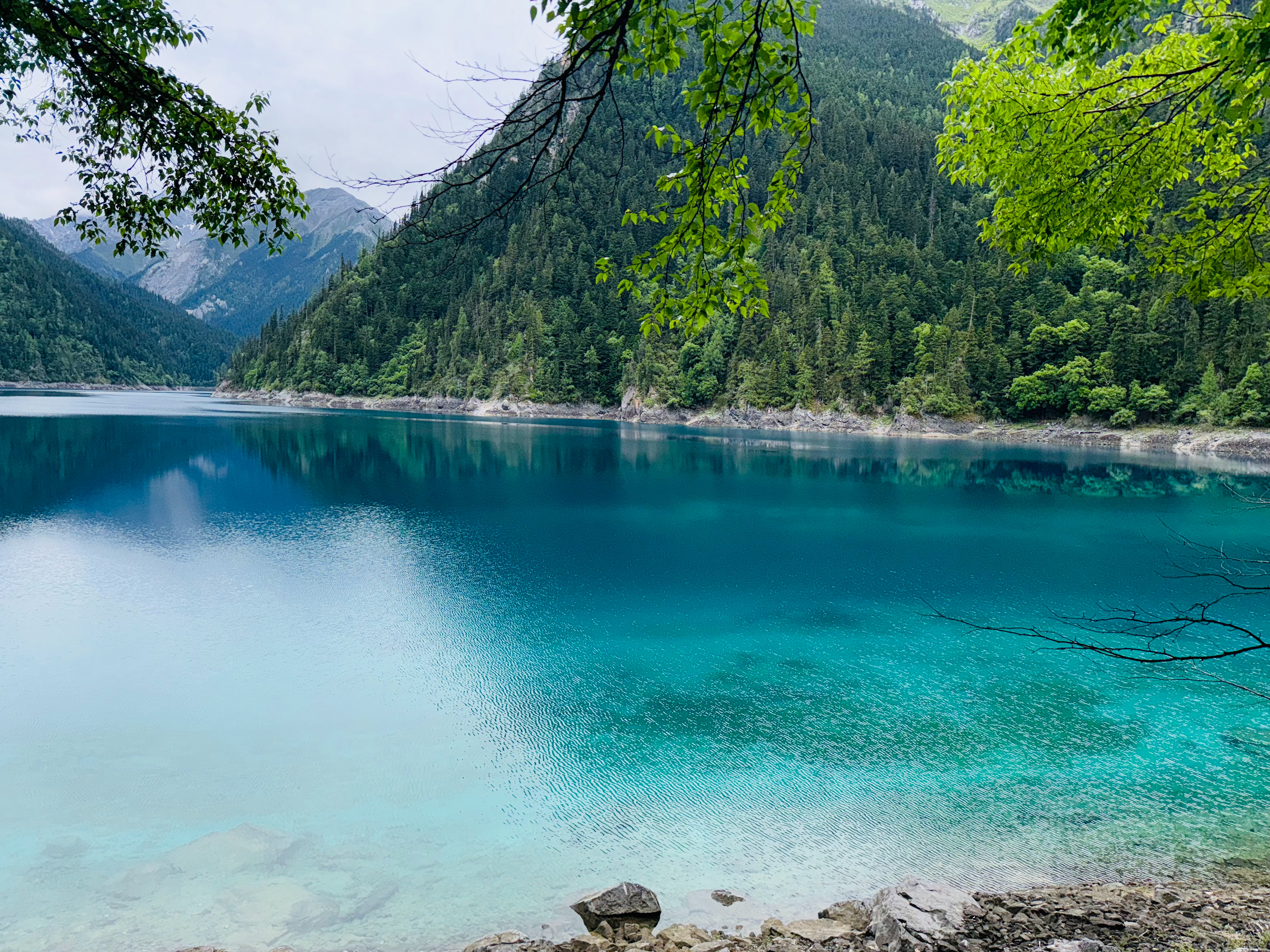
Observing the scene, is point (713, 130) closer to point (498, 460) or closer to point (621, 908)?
point (621, 908)

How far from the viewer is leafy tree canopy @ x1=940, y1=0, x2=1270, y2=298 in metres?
4.75

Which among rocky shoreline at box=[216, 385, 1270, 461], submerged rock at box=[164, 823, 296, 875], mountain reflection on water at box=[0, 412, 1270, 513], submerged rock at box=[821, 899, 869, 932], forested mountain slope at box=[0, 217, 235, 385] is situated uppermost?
forested mountain slope at box=[0, 217, 235, 385]

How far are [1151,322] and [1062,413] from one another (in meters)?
13.1

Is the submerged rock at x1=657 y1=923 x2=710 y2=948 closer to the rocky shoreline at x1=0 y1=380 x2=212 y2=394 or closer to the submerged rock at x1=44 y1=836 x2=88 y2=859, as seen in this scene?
the submerged rock at x1=44 y1=836 x2=88 y2=859

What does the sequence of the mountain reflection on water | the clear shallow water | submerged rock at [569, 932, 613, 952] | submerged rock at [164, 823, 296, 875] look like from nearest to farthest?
submerged rock at [569, 932, 613, 952] → the clear shallow water → submerged rock at [164, 823, 296, 875] → the mountain reflection on water

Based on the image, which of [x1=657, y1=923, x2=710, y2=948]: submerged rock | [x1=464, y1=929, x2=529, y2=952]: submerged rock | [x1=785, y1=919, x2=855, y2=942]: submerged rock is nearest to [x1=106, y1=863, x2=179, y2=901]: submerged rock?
[x1=464, y1=929, x2=529, y2=952]: submerged rock

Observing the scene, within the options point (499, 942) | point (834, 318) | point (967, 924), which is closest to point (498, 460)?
point (499, 942)

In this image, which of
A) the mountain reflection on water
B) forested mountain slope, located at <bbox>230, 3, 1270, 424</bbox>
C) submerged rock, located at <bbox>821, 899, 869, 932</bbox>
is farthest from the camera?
forested mountain slope, located at <bbox>230, 3, 1270, 424</bbox>

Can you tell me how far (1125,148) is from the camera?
4.96 m

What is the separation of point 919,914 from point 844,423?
3722 inches

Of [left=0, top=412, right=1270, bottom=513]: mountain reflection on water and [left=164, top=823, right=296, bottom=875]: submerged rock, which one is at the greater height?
[left=0, top=412, right=1270, bottom=513]: mountain reflection on water

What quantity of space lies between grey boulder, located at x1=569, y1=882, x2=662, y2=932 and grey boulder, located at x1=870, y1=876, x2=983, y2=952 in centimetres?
201

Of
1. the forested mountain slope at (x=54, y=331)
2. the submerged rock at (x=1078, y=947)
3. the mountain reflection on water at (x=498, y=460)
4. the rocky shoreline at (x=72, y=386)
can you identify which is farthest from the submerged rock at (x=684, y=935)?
the forested mountain slope at (x=54, y=331)

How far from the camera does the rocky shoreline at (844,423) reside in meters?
66.7
